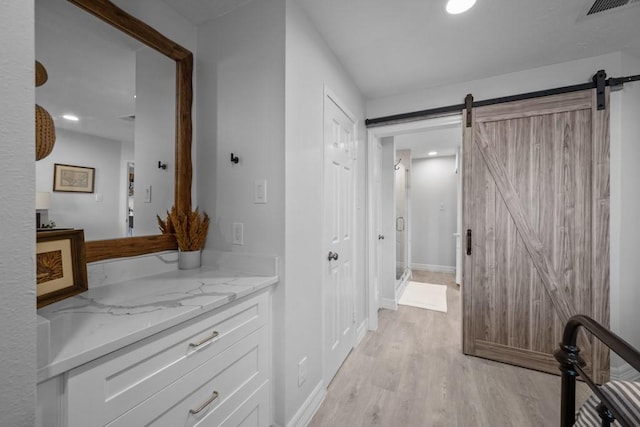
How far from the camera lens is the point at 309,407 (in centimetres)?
158

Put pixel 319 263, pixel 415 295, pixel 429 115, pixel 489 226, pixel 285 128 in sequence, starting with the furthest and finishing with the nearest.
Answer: pixel 415 295, pixel 429 115, pixel 489 226, pixel 319 263, pixel 285 128

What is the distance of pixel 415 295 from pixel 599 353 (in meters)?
2.08

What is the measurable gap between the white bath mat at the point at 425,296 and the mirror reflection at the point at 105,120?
10.6 ft

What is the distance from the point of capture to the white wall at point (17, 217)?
0.47 metres

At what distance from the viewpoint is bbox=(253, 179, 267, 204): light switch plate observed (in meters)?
1.41

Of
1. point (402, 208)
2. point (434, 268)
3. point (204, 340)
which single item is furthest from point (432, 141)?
point (204, 340)

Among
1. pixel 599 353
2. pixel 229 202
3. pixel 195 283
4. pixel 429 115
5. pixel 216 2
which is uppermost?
pixel 216 2

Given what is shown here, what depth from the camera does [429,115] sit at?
2.45 metres

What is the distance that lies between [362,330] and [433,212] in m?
3.67

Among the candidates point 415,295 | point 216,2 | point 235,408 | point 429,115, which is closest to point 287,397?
point 235,408

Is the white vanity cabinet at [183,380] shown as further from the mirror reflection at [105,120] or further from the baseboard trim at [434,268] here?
the baseboard trim at [434,268]

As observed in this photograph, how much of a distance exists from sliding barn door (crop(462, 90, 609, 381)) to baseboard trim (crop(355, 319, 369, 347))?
0.90 m

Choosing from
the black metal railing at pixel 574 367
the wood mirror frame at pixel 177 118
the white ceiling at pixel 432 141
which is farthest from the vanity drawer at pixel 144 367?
the white ceiling at pixel 432 141

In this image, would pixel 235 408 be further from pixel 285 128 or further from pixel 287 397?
pixel 285 128
